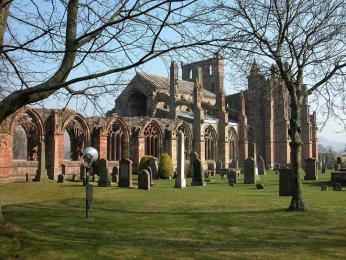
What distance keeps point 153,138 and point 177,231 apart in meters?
30.7

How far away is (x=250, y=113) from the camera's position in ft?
178

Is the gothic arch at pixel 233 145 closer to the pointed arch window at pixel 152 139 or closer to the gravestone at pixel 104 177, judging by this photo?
the pointed arch window at pixel 152 139

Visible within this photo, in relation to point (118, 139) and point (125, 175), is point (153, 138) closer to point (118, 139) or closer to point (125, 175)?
point (118, 139)

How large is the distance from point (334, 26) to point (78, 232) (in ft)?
26.4

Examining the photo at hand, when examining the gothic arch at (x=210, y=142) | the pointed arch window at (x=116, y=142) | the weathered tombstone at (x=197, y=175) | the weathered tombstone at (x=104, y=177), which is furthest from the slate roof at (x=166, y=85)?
the weathered tombstone at (x=104, y=177)

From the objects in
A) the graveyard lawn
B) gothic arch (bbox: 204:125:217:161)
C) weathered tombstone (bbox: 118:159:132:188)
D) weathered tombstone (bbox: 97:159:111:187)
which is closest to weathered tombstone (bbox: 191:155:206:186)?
weathered tombstone (bbox: 118:159:132:188)

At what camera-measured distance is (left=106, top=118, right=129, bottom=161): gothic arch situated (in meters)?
→ 35.8

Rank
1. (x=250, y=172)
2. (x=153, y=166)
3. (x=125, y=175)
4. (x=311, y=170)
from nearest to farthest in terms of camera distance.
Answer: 1. (x=125, y=175)
2. (x=250, y=172)
3. (x=311, y=170)
4. (x=153, y=166)

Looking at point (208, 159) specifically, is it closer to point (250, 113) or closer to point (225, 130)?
point (225, 130)

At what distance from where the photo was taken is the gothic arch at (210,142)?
44.5m

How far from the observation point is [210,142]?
45031 millimetres

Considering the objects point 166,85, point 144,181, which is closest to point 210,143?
point 166,85

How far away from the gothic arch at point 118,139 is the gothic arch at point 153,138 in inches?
99.8

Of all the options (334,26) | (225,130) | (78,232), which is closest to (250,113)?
(225,130)
